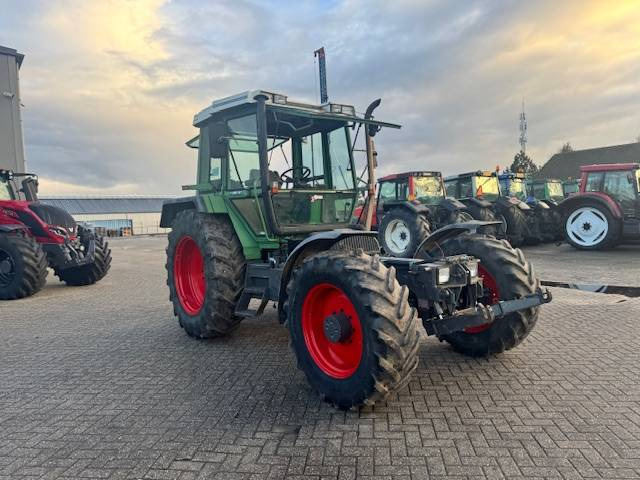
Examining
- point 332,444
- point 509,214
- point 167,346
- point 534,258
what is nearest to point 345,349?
point 332,444

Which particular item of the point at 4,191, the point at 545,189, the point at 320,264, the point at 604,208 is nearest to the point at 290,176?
the point at 320,264

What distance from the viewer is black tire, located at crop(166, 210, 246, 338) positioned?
195 inches

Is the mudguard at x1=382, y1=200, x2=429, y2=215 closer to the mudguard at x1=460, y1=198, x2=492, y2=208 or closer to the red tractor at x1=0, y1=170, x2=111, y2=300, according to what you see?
the mudguard at x1=460, y1=198, x2=492, y2=208

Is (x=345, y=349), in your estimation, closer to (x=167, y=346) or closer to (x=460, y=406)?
(x=460, y=406)

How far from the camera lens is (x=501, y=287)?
4012 mm

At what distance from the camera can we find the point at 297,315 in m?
3.79

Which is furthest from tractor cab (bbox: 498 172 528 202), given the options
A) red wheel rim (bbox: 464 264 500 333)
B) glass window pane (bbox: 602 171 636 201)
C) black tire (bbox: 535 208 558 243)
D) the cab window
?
the cab window

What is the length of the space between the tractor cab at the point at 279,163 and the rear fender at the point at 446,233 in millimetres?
1234

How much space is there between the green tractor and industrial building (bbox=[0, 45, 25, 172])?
49.0 feet

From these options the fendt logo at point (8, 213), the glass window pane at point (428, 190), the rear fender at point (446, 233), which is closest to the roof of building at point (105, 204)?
the glass window pane at point (428, 190)

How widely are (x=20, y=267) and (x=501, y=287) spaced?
7849mm

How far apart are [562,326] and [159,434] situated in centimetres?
450

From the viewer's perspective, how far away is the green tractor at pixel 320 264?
329cm

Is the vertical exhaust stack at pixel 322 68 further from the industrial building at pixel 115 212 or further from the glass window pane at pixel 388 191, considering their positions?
the industrial building at pixel 115 212
